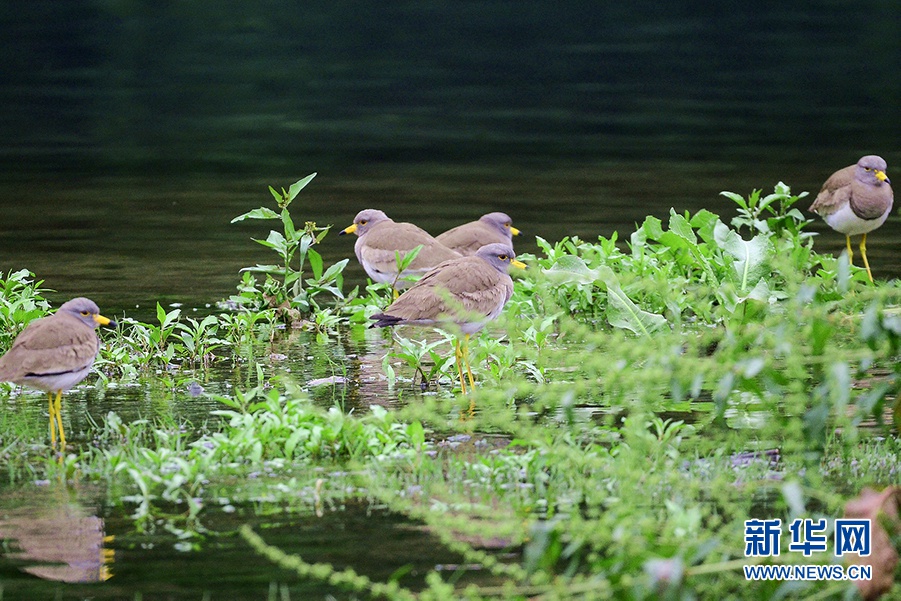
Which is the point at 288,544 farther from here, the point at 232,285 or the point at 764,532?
the point at 232,285

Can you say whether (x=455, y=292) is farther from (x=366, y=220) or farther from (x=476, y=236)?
(x=366, y=220)

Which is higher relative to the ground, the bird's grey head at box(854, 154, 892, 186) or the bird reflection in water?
the bird's grey head at box(854, 154, 892, 186)

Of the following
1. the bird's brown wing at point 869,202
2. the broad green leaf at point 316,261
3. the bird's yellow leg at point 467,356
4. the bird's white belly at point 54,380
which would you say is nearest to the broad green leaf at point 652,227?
the bird's brown wing at point 869,202

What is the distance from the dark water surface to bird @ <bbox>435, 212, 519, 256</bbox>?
147 cm

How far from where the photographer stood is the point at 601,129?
23156 millimetres

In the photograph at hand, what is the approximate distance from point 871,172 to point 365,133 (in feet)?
37.4

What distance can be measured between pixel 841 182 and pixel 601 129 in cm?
1004

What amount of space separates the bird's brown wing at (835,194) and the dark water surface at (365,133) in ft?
2.31

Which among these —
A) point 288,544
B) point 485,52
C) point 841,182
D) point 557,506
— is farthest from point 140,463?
point 485,52

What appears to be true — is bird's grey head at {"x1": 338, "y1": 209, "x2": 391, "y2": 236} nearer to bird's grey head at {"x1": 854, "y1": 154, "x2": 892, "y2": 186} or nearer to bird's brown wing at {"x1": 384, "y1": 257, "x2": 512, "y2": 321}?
bird's brown wing at {"x1": 384, "y1": 257, "x2": 512, "y2": 321}

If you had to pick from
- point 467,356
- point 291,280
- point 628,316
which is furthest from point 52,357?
point 628,316

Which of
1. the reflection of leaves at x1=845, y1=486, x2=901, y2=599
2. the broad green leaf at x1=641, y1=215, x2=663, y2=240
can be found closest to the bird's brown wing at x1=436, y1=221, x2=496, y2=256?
the broad green leaf at x1=641, y1=215, x2=663, y2=240

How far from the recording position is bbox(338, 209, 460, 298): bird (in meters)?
11.6

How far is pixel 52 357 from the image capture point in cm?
796
